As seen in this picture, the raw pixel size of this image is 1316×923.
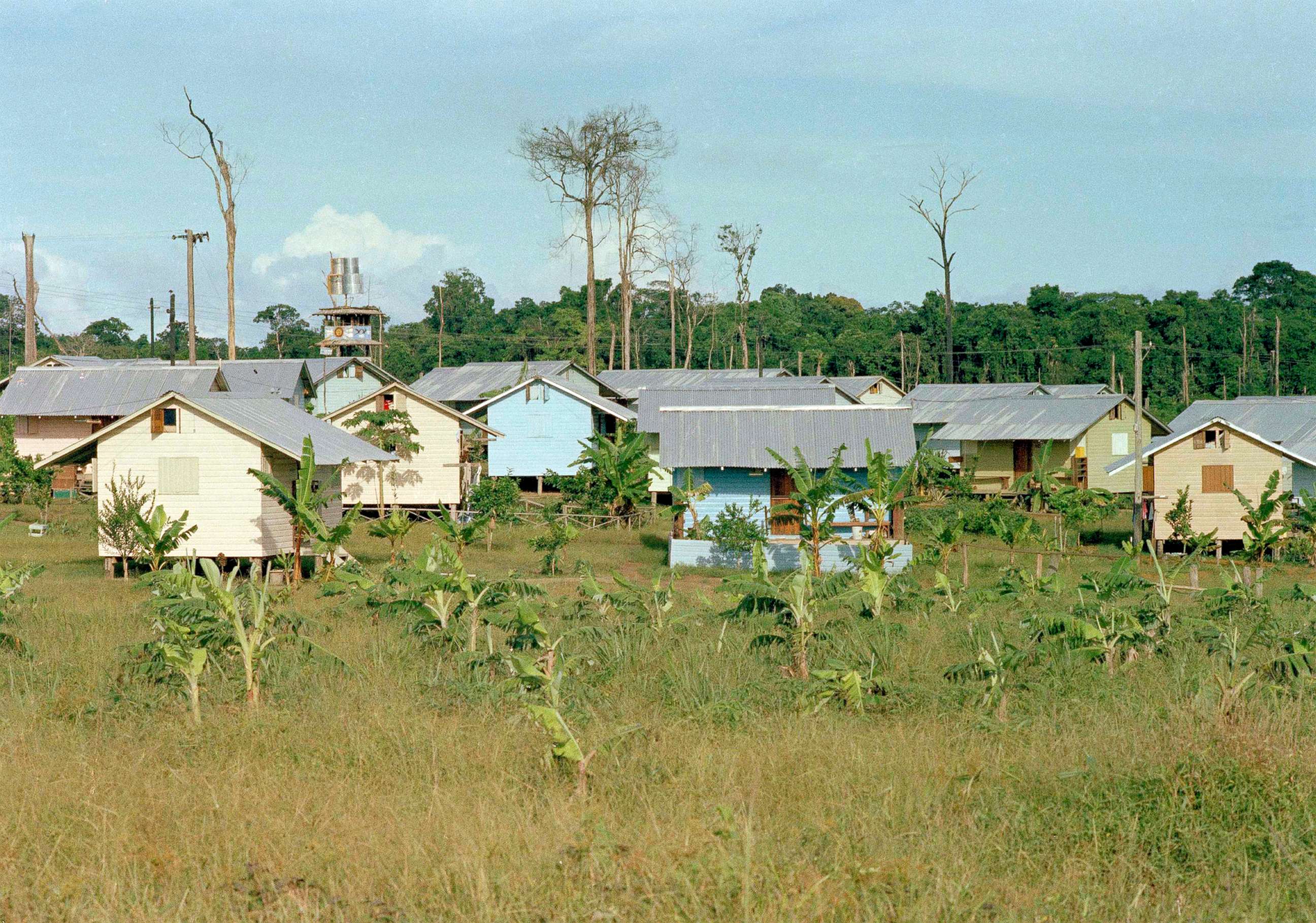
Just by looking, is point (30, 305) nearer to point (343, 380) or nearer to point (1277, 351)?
point (343, 380)

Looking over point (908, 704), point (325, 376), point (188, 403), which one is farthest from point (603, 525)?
point (908, 704)

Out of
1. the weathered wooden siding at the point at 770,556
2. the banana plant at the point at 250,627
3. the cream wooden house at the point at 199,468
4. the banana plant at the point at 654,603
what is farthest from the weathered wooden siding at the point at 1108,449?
the banana plant at the point at 250,627

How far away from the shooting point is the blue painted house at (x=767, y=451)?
28094 millimetres

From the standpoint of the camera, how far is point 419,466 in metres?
35.7

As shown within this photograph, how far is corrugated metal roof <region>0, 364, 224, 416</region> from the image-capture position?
40094 mm

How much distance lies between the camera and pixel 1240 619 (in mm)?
14227

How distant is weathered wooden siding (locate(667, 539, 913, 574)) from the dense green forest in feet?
104

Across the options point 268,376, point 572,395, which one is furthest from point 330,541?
point 268,376

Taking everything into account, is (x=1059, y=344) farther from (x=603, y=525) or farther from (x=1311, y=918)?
(x=1311, y=918)

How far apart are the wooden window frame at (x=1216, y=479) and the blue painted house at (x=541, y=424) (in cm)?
1786

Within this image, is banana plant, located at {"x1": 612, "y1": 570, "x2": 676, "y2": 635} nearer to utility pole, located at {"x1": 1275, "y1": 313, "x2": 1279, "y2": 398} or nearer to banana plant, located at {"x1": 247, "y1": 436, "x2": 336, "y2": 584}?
banana plant, located at {"x1": 247, "y1": 436, "x2": 336, "y2": 584}

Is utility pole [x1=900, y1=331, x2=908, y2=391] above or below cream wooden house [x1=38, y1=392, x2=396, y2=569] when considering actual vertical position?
above

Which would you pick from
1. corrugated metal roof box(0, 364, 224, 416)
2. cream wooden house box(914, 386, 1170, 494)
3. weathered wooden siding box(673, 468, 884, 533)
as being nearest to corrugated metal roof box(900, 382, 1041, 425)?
cream wooden house box(914, 386, 1170, 494)

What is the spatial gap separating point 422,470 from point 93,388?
1376 centimetres
